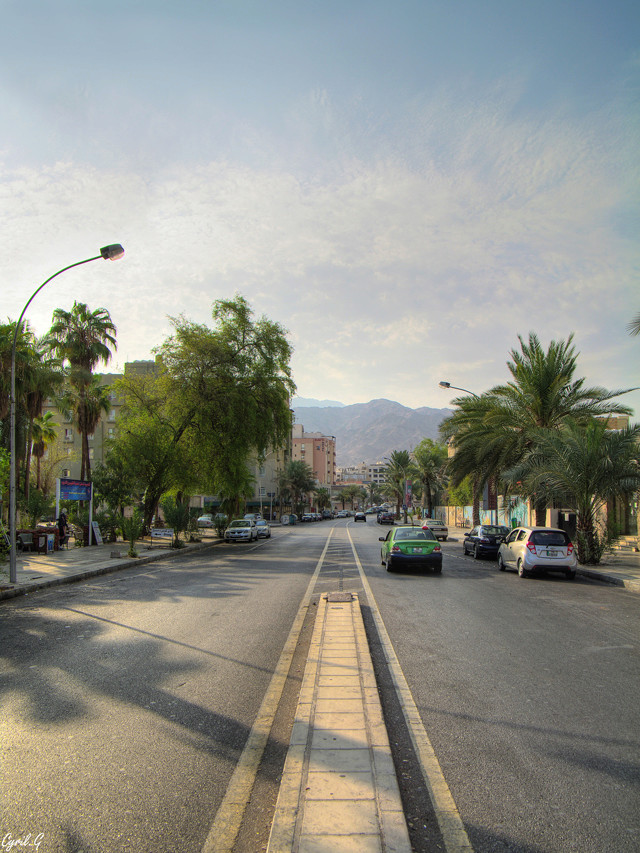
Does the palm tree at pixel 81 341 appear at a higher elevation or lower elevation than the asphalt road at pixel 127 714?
higher

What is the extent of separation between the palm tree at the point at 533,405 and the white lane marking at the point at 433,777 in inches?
689

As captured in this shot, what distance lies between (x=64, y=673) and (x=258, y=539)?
32.9 meters

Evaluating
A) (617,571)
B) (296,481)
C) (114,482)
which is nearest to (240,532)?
(114,482)

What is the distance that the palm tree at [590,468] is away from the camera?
1877 centimetres

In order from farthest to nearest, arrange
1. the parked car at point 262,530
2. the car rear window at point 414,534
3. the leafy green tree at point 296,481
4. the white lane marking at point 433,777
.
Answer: the leafy green tree at point 296,481
the parked car at point 262,530
the car rear window at point 414,534
the white lane marking at point 433,777

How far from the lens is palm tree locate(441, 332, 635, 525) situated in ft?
81.6

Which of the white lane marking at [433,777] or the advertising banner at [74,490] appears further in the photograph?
the advertising banner at [74,490]

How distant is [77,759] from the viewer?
4.20 metres

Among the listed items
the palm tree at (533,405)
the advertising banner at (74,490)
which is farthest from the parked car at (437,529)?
the advertising banner at (74,490)

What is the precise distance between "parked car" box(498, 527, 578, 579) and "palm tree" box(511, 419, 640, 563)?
2.71 m

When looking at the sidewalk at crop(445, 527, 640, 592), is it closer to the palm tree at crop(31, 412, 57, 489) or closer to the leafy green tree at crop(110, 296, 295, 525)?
the leafy green tree at crop(110, 296, 295, 525)

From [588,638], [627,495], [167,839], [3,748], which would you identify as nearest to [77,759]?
[3,748]

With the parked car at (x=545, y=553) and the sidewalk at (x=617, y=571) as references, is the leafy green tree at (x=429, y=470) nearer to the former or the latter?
the sidewalk at (x=617, y=571)

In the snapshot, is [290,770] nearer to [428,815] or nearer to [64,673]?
[428,815]
